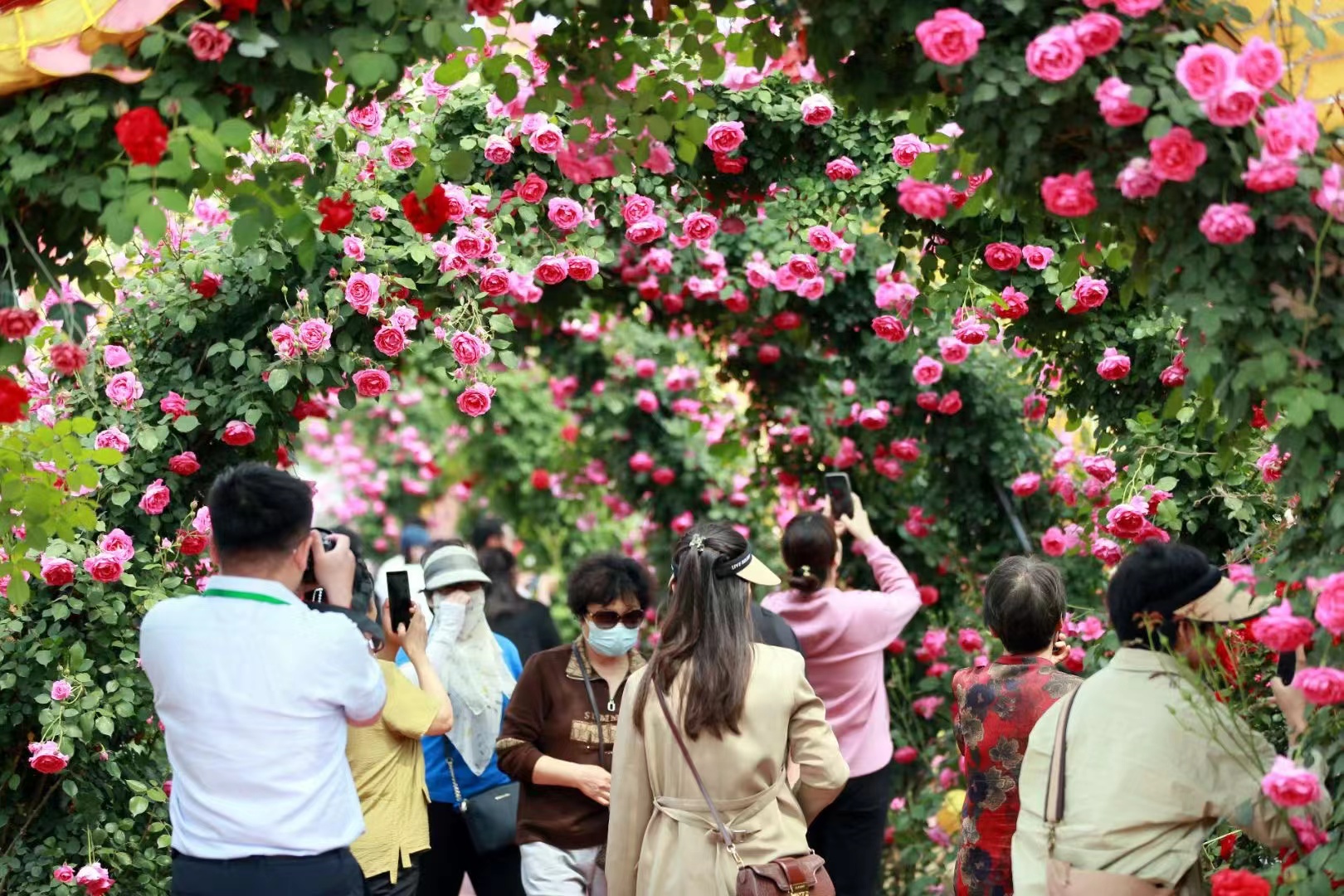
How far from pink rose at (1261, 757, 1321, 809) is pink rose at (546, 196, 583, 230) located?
3.18 m

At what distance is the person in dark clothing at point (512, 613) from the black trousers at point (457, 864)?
1.67 meters

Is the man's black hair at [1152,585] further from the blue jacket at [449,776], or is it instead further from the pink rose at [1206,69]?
the blue jacket at [449,776]

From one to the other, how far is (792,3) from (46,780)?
3.38m

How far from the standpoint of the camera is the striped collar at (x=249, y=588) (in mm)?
3064

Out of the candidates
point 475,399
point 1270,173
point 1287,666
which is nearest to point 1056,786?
point 1287,666

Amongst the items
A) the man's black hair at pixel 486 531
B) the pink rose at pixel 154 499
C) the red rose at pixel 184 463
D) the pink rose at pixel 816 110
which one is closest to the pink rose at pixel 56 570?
the pink rose at pixel 154 499

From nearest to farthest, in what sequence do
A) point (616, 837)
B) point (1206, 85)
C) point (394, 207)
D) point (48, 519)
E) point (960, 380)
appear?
point (1206, 85) → point (616, 837) → point (48, 519) → point (394, 207) → point (960, 380)

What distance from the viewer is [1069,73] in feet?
9.44

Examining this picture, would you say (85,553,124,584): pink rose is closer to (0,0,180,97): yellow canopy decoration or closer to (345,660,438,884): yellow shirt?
(345,660,438,884): yellow shirt

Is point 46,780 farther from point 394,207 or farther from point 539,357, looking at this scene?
point 539,357

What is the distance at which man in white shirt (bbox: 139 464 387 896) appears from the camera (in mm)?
3016

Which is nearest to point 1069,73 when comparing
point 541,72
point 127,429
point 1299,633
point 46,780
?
point 1299,633

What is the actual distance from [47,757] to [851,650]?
2.52 metres

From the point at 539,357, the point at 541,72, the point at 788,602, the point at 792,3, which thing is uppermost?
the point at 792,3
